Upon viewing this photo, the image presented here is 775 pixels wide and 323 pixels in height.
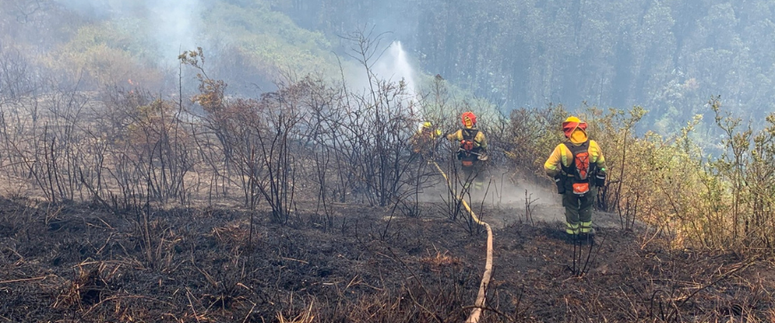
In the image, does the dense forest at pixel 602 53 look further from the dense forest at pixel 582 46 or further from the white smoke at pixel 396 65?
the white smoke at pixel 396 65

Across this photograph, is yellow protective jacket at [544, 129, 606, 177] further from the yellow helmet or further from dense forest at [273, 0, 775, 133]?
dense forest at [273, 0, 775, 133]

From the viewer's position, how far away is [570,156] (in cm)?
614

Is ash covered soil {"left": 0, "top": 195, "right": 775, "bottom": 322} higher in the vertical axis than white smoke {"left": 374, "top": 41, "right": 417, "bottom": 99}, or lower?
lower

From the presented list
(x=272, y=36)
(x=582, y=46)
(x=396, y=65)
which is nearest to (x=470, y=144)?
(x=272, y=36)

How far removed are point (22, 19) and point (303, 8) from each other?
22201 mm

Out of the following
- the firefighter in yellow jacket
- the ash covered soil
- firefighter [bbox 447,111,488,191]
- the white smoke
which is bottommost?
the ash covered soil

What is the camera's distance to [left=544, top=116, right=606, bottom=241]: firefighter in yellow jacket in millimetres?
6117

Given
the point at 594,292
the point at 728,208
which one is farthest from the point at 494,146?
the point at 594,292

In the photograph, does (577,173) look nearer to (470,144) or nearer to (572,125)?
(572,125)

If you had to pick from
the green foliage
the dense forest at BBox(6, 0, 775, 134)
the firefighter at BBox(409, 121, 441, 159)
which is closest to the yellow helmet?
the firefighter at BBox(409, 121, 441, 159)

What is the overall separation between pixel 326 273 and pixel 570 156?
11.6ft

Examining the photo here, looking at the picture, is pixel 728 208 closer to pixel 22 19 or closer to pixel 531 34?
pixel 22 19

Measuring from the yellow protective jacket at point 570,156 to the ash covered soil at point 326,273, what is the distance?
2.91 feet

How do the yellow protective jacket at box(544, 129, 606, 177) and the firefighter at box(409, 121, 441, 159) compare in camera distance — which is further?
the firefighter at box(409, 121, 441, 159)
